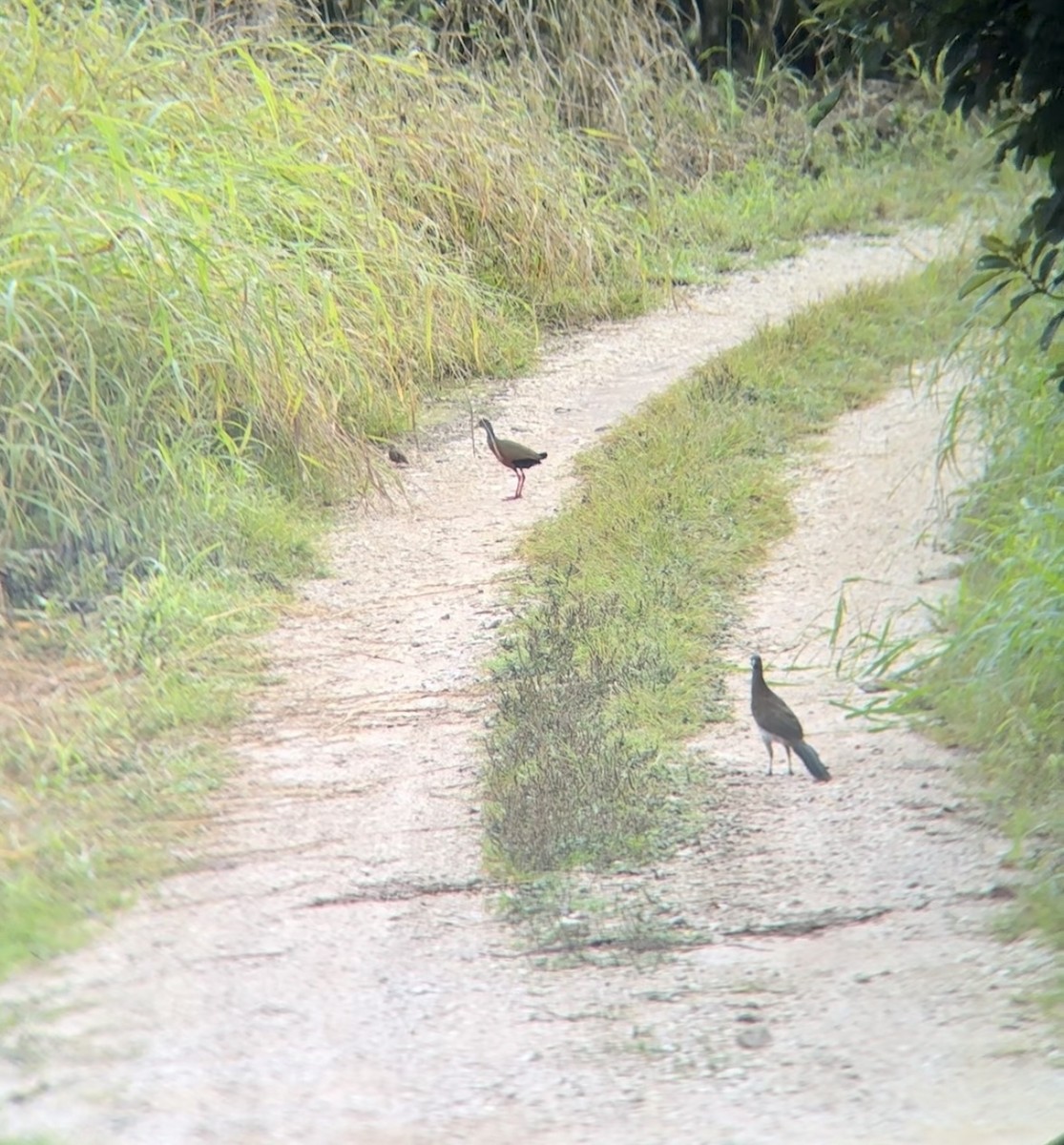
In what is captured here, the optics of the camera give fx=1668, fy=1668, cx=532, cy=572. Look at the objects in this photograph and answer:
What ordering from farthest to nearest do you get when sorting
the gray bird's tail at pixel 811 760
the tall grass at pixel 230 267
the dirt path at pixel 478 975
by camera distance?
the tall grass at pixel 230 267 → the gray bird's tail at pixel 811 760 → the dirt path at pixel 478 975

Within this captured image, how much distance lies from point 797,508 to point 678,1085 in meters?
4.20

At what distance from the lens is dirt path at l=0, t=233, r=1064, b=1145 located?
297 cm

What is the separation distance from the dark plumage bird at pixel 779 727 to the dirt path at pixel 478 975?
0.07m

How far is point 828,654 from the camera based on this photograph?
566 cm

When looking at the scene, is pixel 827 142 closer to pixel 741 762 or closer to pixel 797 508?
pixel 797 508

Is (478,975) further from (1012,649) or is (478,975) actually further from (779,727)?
(1012,649)

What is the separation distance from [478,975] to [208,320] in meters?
3.59

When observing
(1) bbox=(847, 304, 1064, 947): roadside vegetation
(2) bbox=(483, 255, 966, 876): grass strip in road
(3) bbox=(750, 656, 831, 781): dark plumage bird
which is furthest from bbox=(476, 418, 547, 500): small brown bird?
(3) bbox=(750, 656, 831, 781): dark plumage bird

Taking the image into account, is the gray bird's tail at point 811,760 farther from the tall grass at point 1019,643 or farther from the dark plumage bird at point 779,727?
the tall grass at point 1019,643

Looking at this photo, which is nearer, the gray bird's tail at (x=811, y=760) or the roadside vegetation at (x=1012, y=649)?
the roadside vegetation at (x=1012, y=649)

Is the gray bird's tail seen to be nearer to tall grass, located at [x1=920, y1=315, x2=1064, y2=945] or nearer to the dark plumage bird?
the dark plumage bird

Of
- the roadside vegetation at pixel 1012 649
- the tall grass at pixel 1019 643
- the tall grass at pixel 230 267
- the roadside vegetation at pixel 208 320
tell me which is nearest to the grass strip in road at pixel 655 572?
the roadside vegetation at pixel 208 320

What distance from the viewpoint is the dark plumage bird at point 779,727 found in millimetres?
4695

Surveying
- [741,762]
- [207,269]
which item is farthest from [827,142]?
[741,762]
